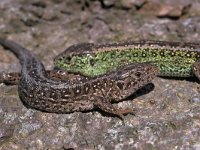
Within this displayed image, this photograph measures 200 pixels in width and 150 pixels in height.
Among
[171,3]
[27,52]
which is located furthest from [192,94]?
[27,52]

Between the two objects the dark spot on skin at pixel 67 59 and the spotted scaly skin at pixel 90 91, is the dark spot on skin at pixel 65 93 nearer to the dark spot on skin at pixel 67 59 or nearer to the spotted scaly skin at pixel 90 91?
the spotted scaly skin at pixel 90 91

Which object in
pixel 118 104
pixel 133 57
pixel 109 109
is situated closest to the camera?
pixel 109 109

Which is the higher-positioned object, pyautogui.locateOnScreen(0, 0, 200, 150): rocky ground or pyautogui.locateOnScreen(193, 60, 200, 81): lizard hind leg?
pyautogui.locateOnScreen(193, 60, 200, 81): lizard hind leg

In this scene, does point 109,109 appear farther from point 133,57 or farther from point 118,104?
point 133,57

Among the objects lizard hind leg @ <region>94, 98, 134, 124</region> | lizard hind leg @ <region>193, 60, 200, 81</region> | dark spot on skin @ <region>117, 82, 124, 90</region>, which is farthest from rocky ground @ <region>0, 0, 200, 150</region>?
dark spot on skin @ <region>117, 82, 124, 90</region>

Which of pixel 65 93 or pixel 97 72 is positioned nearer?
pixel 65 93

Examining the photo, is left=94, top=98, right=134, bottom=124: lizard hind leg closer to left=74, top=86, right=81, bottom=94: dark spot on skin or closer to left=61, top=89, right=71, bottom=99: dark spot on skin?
left=74, top=86, right=81, bottom=94: dark spot on skin

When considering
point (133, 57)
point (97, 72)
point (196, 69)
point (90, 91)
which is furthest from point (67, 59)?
point (196, 69)

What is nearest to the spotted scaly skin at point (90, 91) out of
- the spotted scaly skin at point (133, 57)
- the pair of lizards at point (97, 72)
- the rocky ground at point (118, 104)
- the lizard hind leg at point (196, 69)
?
the pair of lizards at point (97, 72)
